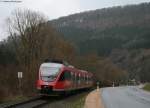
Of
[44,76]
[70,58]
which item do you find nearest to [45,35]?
[70,58]

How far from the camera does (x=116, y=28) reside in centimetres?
18250

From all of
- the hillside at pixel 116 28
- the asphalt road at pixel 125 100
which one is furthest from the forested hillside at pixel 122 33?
the asphalt road at pixel 125 100

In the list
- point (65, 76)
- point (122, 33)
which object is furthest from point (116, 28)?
point (65, 76)

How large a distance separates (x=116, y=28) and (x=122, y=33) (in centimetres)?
458

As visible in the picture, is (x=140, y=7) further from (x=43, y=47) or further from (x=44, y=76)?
(x=44, y=76)

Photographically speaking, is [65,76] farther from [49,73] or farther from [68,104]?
[68,104]

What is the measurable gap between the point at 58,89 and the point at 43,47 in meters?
34.5

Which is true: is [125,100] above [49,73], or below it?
below

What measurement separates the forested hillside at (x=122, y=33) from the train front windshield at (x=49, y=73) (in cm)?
12584

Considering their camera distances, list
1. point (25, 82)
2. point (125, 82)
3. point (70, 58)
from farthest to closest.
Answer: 1. point (125, 82)
2. point (70, 58)
3. point (25, 82)

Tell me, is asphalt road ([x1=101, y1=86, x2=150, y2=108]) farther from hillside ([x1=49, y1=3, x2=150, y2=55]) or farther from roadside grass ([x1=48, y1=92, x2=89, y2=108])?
hillside ([x1=49, y1=3, x2=150, y2=55])

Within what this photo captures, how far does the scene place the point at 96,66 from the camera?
116438mm

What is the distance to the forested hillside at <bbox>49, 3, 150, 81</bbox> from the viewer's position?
169875mm

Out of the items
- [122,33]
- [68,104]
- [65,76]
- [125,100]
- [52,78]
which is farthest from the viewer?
[122,33]
